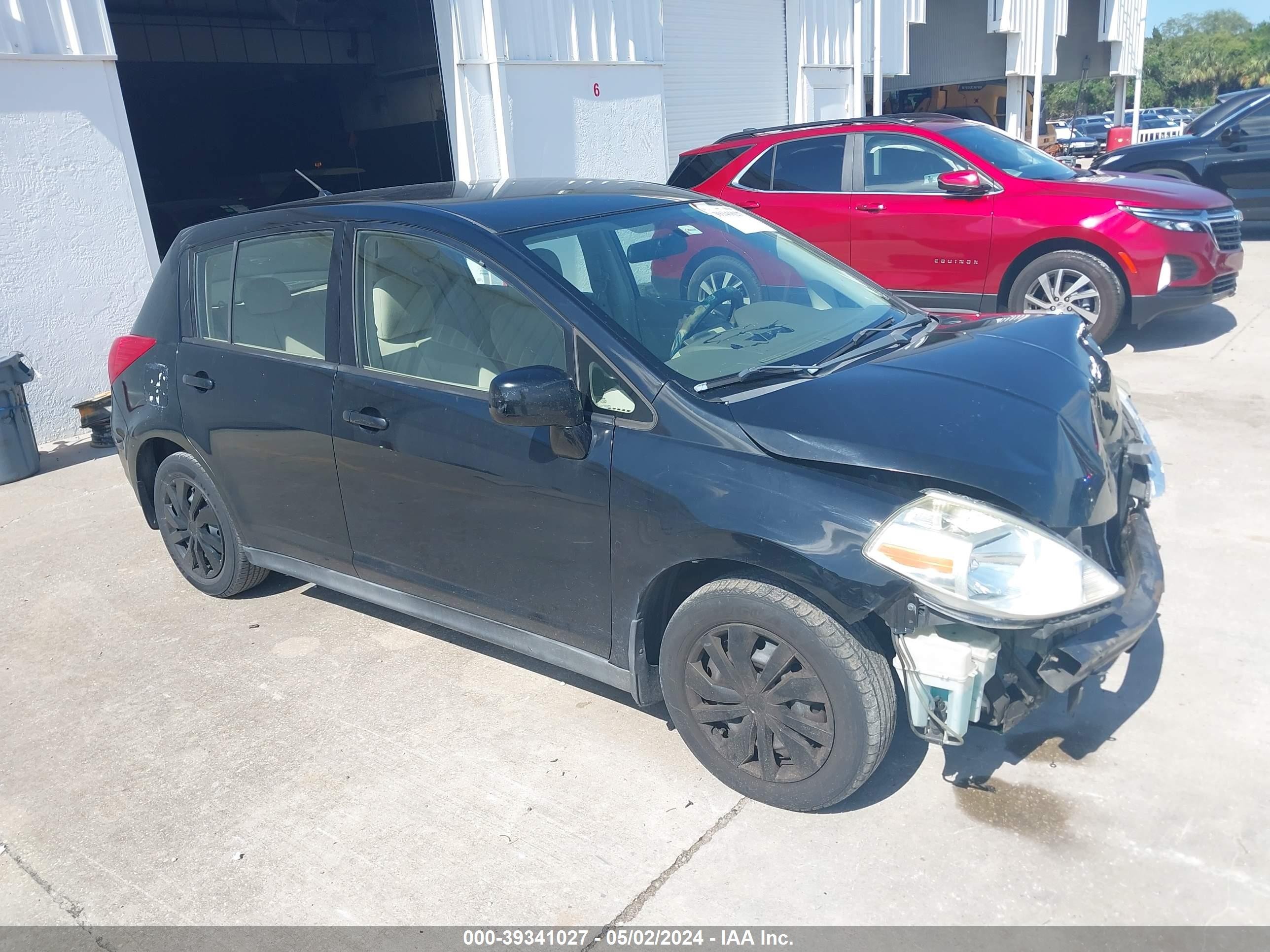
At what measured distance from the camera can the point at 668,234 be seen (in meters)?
3.84

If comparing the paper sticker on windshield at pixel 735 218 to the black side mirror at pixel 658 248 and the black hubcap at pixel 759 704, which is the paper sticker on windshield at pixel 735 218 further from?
the black hubcap at pixel 759 704

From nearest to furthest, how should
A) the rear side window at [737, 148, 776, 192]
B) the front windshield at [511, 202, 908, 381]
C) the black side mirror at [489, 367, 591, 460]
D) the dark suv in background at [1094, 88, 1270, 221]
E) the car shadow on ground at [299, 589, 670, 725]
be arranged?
the black side mirror at [489, 367, 591, 460]
the front windshield at [511, 202, 908, 381]
the car shadow on ground at [299, 589, 670, 725]
the rear side window at [737, 148, 776, 192]
the dark suv in background at [1094, 88, 1270, 221]

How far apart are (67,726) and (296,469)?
1.29 metres

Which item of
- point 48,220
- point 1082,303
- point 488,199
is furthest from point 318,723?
point 1082,303

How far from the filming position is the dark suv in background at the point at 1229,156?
39.4ft

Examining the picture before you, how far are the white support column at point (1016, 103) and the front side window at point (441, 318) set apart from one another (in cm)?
2167

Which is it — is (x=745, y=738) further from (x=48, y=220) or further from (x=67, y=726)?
(x=48, y=220)

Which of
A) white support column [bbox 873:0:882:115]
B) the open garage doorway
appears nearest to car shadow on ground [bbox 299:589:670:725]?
the open garage doorway

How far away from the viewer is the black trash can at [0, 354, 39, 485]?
693cm

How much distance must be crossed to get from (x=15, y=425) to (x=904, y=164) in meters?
6.81

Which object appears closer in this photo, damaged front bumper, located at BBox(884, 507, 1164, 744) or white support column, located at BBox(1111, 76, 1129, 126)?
damaged front bumper, located at BBox(884, 507, 1164, 744)

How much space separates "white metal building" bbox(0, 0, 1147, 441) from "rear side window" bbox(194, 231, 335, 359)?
3.97 meters

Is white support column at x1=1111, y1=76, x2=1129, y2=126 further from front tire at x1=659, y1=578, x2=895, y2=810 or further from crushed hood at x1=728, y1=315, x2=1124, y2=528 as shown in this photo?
front tire at x1=659, y1=578, x2=895, y2=810

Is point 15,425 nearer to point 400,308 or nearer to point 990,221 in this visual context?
point 400,308
